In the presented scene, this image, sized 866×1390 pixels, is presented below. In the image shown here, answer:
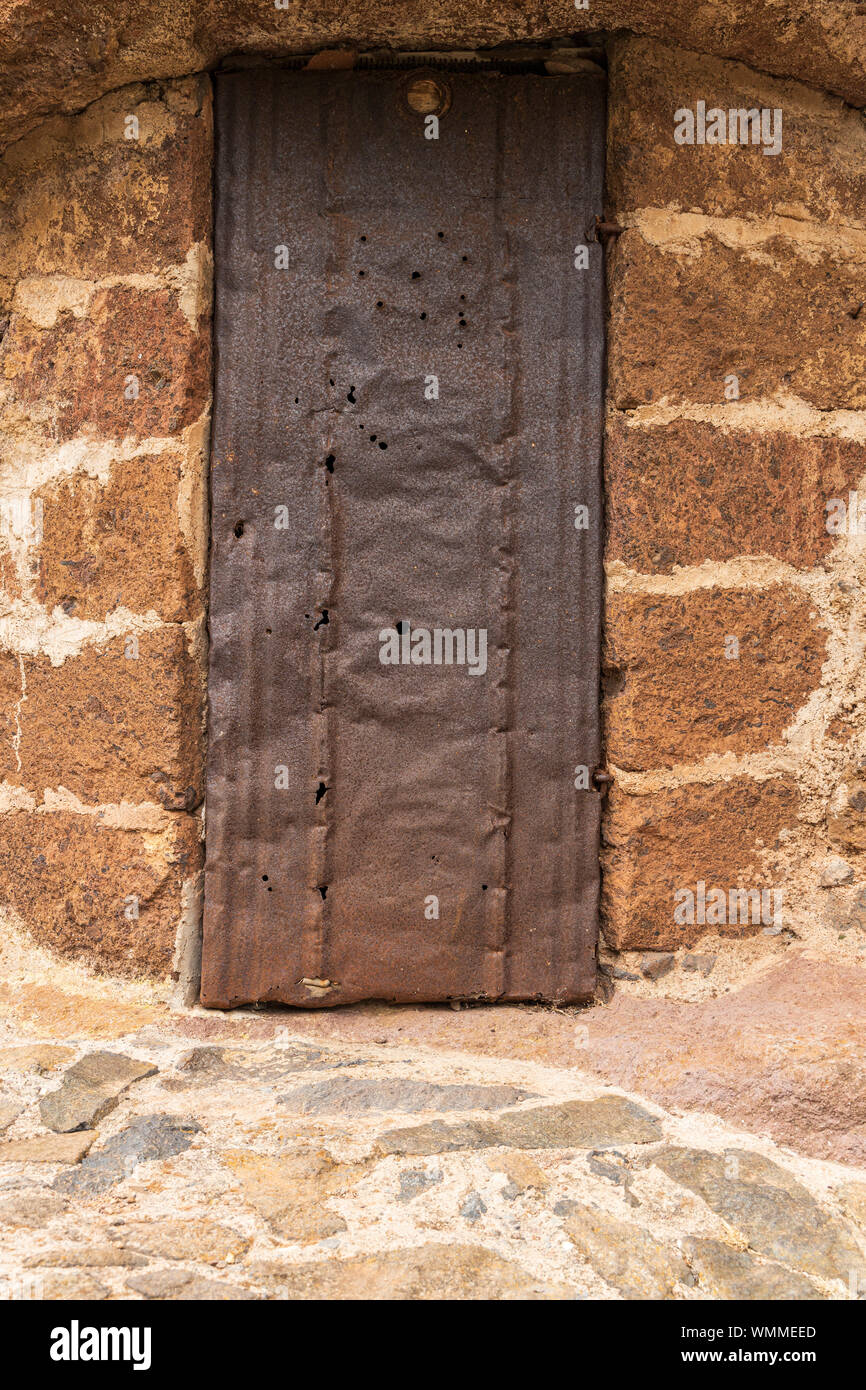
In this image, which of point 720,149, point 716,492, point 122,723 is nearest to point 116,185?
point 122,723

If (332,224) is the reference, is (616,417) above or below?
below

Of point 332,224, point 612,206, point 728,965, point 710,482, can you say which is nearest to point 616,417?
point 710,482

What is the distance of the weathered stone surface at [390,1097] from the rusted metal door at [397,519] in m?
0.29

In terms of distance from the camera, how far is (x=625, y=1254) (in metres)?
1.27

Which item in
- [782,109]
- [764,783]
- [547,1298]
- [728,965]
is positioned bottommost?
[547,1298]

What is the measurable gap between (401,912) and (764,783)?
764 millimetres

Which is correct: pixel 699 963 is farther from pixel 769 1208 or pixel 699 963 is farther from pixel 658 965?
pixel 769 1208

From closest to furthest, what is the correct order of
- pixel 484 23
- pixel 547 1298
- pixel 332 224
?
pixel 547 1298, pixel 484 23, pixel 332 224

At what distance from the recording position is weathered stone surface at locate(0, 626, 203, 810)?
1922 mm

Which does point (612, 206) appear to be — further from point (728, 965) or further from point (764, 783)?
point (728, 965)

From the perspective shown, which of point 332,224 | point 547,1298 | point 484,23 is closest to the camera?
point 547,1298

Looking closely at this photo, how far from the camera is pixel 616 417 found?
192cm

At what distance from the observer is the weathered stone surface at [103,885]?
1948mm

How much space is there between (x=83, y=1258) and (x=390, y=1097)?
567mm
